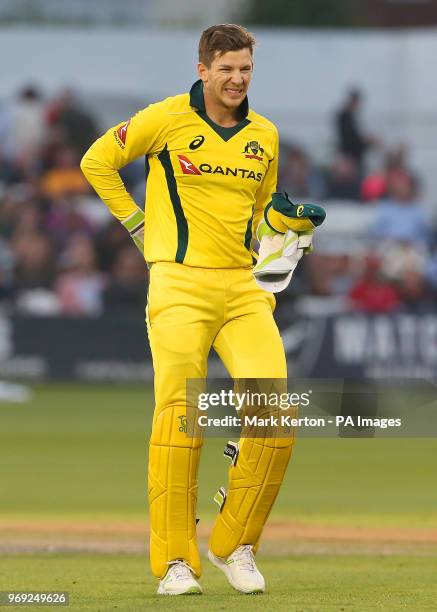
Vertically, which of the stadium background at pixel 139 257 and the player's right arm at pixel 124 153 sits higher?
the player's right arm at pixel 124 153

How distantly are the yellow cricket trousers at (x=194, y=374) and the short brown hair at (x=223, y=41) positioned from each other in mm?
847

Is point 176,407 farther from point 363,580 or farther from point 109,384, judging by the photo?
point 109,384

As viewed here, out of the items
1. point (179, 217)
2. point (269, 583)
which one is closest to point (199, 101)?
point (179, 217)

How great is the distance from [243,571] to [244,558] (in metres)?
0.06

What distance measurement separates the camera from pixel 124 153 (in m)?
5.94

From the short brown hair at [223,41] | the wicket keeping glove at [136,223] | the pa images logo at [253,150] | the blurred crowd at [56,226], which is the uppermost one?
the short brown hair at [223,41]

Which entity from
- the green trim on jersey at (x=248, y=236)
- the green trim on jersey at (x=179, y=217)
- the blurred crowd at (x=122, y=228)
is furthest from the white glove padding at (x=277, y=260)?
the blurred crowd at (x=122, y=228)

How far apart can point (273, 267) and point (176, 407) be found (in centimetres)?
66

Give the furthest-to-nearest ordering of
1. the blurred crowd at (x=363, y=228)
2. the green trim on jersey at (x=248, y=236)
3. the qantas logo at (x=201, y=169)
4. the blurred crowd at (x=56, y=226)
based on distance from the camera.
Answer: the blurred crowd at (x=363, y=228) → the blurred crowd at (x=56, y=226) → the green trim on jersey at (x=248, y=236) → the qantas logo at (x=201, y=169)

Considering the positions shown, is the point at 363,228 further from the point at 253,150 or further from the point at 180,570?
the point at 180,570

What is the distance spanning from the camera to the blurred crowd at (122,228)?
1898cm

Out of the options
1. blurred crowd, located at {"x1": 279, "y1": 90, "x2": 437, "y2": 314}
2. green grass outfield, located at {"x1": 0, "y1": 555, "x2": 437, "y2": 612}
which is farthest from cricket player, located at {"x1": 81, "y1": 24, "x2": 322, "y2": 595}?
blurred crowd, located at {"x1": 279, "y1": 90, "x2": 437, "y2": 314}

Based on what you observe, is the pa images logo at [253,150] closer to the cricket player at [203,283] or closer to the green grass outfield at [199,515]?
the cricket player at [203,283]

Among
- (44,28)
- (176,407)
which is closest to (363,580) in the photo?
(176,407)
